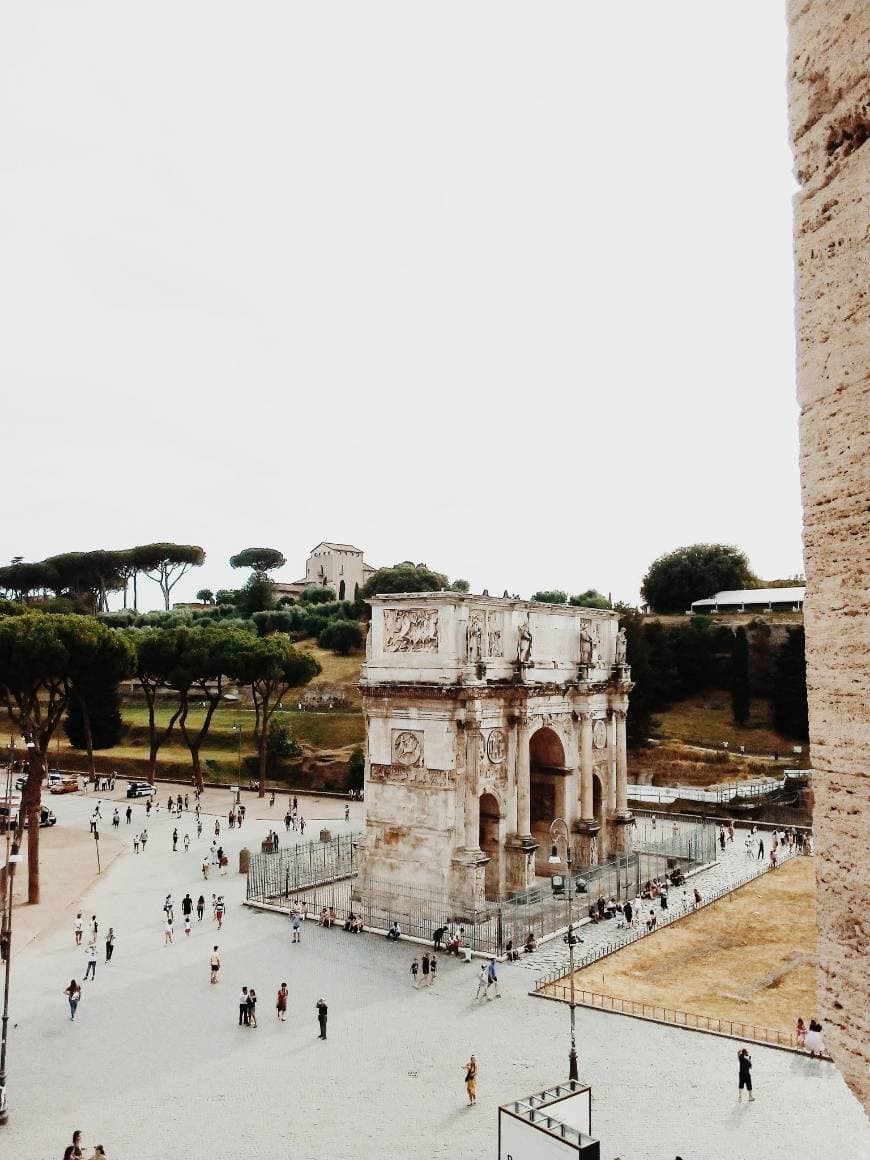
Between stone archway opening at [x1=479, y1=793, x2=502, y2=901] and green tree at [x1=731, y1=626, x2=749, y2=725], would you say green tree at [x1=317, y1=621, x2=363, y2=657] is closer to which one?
green tree at [x1=731, y1=626, x2=749, y2=725]

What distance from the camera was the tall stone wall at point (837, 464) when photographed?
376 centimetres

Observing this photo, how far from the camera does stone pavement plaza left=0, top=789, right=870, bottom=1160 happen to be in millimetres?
14172

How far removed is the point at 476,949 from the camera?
24.8 metres

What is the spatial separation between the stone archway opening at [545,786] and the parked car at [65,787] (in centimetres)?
3207

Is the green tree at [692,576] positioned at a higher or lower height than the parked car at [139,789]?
higher

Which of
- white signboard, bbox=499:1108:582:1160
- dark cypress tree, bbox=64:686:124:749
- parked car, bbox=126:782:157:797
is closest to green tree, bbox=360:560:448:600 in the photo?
dark cypress tree, bbox=64:686:124:749

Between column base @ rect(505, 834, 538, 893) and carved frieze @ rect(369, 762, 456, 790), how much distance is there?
3.72 m

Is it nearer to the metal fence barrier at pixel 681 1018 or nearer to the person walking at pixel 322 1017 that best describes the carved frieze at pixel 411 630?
the metal fence barrier at pixel 681 1018

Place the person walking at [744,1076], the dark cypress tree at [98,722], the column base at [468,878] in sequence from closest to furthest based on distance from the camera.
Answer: the person walking at [744,1076] → the column base at [468,878] → the dark cypress tree at [98,722]

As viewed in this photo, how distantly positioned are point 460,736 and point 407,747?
180 centimetres

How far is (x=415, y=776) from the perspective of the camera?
2734cm

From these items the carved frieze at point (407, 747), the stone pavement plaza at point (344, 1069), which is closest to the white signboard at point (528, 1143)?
the stone pavement plaza at point (344, 1069)

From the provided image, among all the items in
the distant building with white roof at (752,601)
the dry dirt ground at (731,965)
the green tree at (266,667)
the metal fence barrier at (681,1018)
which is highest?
the distant building with white roof at (752,601)

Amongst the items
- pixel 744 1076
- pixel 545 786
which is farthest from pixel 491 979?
pixel 545 786
